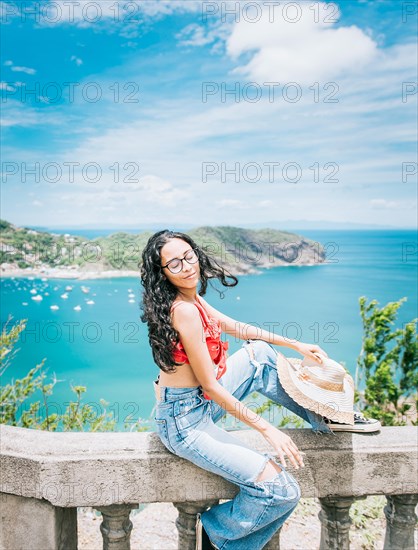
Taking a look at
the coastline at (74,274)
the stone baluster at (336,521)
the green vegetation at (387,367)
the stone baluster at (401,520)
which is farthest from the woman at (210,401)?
the coastline at (74,274)

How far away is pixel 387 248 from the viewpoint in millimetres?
45844

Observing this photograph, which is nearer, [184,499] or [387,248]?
[184,499]

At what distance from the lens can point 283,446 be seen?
2062 millimetres

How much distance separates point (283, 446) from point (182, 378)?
1.77 feet

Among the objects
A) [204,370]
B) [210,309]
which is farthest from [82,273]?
[204,370]

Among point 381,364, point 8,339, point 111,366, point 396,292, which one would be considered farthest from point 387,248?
point 8,339

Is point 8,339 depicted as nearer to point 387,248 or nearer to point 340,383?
point 340,383

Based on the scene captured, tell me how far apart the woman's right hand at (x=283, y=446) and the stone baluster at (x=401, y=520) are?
2.06 ft

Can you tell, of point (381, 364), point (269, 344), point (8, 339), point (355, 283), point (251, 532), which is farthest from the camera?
point (355, 283)

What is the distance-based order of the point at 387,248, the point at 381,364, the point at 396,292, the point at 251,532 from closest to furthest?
the point at 251,532 → the point at 381,364 → the point at 396,292 → the point at 387,248

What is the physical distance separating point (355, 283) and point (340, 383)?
3242cm

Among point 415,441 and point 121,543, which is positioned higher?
point 415,441

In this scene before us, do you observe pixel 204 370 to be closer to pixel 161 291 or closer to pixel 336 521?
pixel 161 291

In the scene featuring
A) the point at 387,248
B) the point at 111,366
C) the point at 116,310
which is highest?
the point at 387,248
